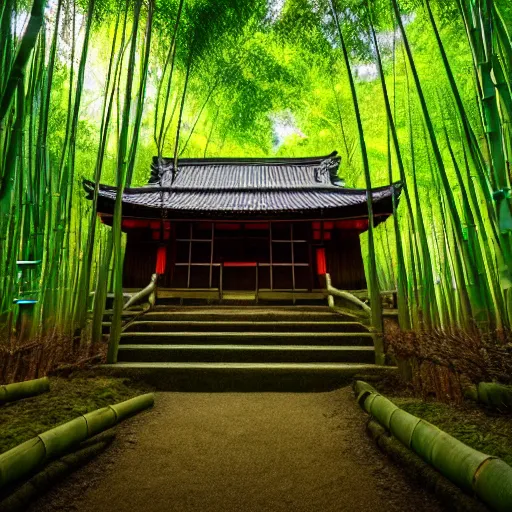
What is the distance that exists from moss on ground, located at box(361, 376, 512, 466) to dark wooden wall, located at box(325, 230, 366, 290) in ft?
15.8

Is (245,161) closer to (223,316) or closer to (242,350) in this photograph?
(223,316)

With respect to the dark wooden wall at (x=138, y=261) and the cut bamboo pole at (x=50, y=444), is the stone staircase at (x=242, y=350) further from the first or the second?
the dark wooden wall at (x=138, y=261)

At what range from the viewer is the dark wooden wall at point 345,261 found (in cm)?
716

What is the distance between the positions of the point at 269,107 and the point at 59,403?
23.4ft

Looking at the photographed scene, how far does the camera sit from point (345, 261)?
23.9 feet

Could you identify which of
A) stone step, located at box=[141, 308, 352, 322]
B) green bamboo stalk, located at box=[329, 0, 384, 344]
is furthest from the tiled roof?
green bamboo stalk, located at box=[329, 0, 384, 344]

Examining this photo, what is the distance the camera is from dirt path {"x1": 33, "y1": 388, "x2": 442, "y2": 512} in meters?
1.33

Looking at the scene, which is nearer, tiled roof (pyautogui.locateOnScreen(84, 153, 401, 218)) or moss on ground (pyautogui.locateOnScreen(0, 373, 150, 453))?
moss on ground (pyautogui.locateOnScreen(0, 373, 150, 453))

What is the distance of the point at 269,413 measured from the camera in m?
2.46

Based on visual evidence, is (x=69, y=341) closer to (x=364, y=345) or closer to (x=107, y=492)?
(x=107, y=492)

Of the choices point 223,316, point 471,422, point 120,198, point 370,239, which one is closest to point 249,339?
point 223,316

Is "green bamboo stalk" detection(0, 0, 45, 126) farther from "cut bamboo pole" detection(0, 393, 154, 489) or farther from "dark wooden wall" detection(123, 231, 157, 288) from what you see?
"dark wooden wall" detection(123, 231, 157, 288)

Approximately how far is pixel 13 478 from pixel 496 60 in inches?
120

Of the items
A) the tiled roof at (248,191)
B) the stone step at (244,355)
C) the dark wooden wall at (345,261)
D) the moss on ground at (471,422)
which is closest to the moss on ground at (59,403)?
the stone step at (244,355)
